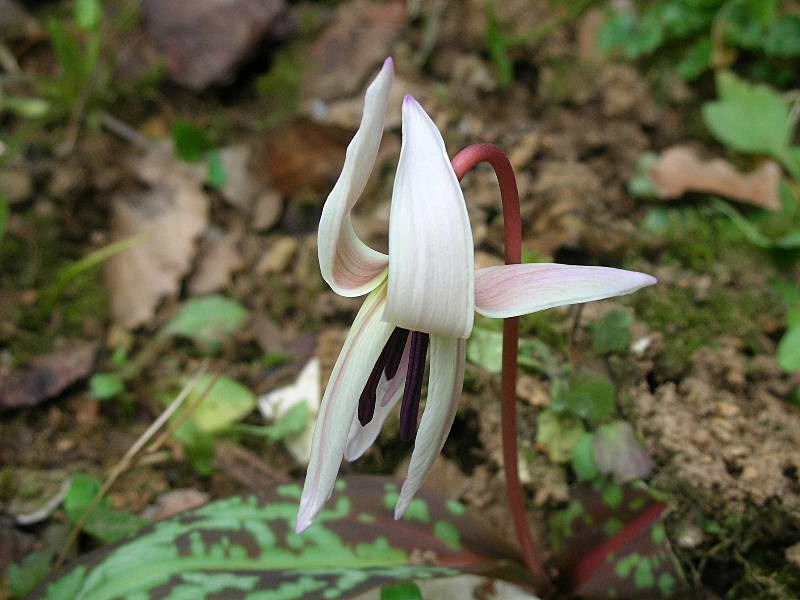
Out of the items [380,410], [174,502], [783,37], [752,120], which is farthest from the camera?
[783,37]

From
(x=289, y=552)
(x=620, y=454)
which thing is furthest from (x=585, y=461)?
(x=289, y=552)

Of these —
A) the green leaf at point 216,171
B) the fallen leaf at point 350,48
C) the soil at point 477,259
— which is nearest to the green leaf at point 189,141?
the green leaf at point 216,171

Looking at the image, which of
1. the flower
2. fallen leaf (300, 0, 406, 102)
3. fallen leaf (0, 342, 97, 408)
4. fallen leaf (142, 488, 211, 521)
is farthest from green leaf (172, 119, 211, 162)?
the flower

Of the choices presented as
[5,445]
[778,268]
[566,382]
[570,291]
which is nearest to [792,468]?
[566,382]

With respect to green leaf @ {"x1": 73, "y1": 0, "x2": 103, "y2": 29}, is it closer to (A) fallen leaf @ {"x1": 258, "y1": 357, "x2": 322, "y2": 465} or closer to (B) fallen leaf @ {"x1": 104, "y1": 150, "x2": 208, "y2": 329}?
(B) fallen leaf @ {"x1": 104, "y1": 150, "x2": 208, "y2": 329}

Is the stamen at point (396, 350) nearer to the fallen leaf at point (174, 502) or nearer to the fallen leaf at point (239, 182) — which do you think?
the fallen leaf at point (174, 502)

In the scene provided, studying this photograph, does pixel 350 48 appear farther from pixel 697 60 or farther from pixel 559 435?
pixel 559 435

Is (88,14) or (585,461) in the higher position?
(88,14)

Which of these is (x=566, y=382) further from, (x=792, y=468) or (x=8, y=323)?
(x=8, y=323)
